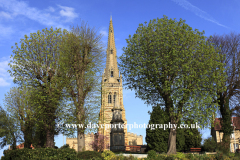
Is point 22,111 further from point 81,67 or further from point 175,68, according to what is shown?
point 175,68

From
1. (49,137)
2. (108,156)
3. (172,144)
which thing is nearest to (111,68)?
(49,137)

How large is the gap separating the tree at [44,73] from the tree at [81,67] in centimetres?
105

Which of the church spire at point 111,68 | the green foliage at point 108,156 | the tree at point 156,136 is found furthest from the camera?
the church spire at point 111,68

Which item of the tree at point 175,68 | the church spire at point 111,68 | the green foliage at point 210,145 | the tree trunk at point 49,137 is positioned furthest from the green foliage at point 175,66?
the church spire at point 111,68

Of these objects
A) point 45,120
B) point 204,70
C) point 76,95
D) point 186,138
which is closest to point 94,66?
point 76,95

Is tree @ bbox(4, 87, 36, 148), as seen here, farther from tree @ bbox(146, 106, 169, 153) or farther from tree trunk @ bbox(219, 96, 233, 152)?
tree trunk @ bbox(219, 96, 233, 152)

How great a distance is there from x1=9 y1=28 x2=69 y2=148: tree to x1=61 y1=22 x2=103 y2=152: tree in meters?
1.05

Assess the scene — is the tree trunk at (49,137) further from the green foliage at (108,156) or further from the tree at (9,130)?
the tree at (9,130)

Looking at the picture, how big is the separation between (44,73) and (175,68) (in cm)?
1377

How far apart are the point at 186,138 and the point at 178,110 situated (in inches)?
920

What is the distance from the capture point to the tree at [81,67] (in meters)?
23.9

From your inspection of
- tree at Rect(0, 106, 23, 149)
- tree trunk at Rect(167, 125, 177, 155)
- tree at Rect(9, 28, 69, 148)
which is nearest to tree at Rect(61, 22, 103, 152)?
tree at Rect(9, 28, 69, 148)

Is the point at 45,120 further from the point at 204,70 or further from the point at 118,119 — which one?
the point at 204,70

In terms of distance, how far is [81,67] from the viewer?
2527 centimetres
